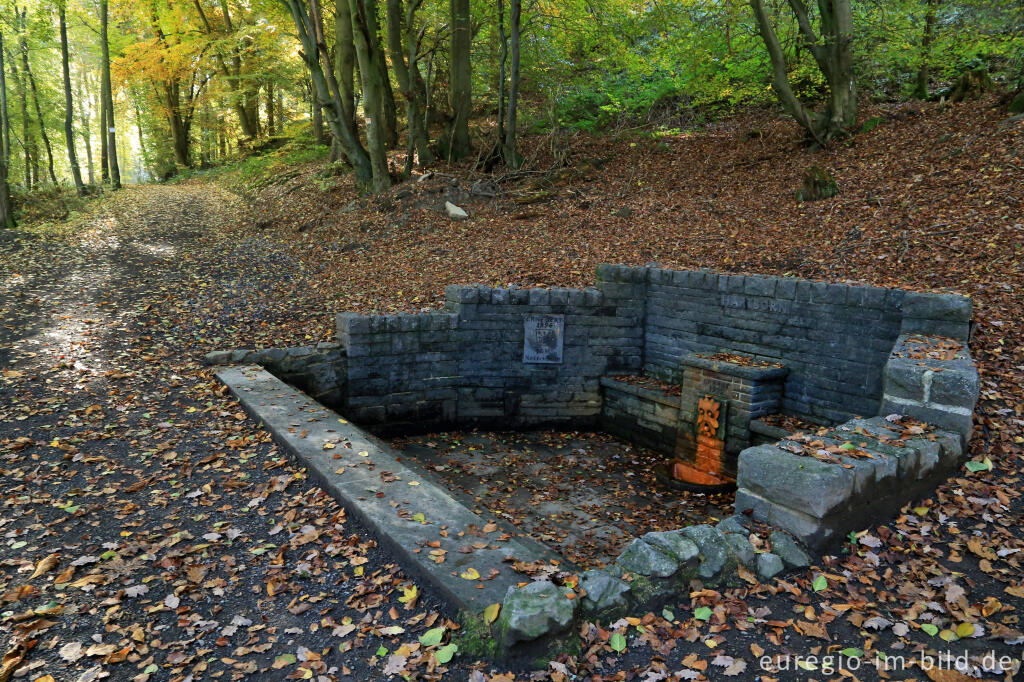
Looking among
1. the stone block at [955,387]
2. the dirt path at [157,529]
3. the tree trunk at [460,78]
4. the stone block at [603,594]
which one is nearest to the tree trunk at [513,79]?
the tree trunk at [460,78]

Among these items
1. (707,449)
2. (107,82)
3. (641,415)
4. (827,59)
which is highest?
(107,82)

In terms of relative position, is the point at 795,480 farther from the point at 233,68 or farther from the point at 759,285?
the point at 233,68

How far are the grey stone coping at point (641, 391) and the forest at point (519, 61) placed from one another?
7.35 meters

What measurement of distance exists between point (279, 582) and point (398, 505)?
0.88m

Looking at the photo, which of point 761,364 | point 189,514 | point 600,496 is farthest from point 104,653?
point 761,364

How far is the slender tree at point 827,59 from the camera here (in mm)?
10906

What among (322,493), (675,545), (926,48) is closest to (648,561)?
(675,545)

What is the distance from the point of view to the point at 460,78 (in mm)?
14148

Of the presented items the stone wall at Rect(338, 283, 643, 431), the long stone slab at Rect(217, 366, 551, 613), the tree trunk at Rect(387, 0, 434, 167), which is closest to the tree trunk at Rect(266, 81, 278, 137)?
the tree trunk at Rect(387, 0, 434, 167)

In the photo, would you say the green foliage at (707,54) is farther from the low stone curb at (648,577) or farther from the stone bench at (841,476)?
the low stone curb at (648,577)

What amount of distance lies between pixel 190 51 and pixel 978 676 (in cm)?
2641

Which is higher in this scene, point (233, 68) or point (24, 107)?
point (233, 68)

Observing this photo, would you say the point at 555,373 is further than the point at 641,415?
Yes

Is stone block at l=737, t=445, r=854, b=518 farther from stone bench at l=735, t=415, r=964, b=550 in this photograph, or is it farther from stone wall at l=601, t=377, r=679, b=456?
stone wall at l=601, t=377, r=679, b=456
